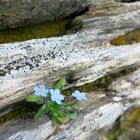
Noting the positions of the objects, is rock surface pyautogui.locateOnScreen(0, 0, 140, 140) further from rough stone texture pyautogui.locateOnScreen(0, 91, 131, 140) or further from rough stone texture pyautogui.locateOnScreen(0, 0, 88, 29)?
rough stone texture pyautogui.locateOnScreen(0, 0, 88, 29)

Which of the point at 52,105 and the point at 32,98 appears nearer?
the point at 32,98

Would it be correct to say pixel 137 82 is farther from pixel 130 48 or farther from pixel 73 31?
pixel 73 31

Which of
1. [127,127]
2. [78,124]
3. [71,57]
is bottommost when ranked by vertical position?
[127,127]

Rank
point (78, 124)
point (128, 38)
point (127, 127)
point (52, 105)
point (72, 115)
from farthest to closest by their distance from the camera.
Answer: point (127, 127) → point (128, 38) → point (78, 124) → point (72, 115) → point (52, 105)

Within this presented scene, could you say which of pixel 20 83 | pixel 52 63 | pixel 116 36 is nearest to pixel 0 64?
pixel 20 83

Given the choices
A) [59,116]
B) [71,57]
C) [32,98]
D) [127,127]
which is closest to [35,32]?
[71,57]

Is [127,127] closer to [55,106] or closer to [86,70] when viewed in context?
[86,70]

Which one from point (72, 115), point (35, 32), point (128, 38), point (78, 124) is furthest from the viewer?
point (128, 38)

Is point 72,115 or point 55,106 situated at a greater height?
point 55,106
